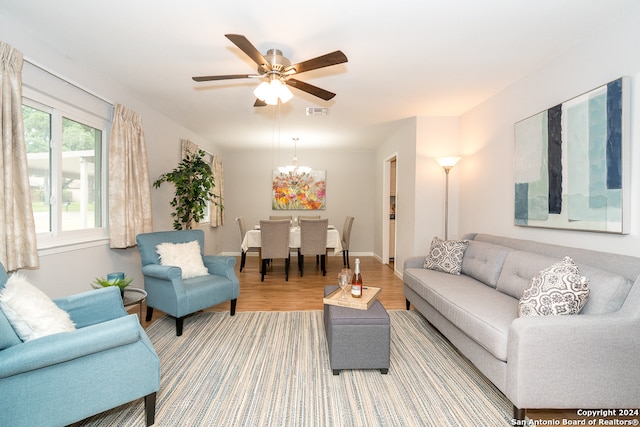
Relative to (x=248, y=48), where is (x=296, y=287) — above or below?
below

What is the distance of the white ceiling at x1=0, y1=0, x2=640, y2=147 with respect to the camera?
2.00 metres

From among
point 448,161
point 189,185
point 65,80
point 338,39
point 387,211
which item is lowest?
point 387,211

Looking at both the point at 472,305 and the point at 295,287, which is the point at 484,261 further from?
the point at 295,287

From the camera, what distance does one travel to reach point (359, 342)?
2.09m

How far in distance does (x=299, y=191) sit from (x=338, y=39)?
4811 mm

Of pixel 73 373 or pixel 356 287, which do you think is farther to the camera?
pixel 356 287

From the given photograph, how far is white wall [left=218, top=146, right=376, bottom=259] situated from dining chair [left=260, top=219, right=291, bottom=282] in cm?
220

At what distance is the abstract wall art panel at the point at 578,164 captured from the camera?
78.3 inches

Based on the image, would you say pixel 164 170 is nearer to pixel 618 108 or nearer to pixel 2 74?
pixel 2 74

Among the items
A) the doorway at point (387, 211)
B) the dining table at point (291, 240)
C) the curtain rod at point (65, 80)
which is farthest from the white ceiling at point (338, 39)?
the doorway at point (387, 211)

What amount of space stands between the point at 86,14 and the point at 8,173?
1.21m

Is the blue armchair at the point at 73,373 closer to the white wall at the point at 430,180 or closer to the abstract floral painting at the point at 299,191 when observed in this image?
the white wall at the point at 430,180

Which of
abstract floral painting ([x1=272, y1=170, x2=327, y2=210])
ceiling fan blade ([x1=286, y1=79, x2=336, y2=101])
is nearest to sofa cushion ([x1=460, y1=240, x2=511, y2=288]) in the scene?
ceiling fan blade ([x1=286, y1=79, x2=336, y2=101])

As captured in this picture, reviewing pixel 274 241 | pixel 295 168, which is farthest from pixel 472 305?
pixel 295 168
